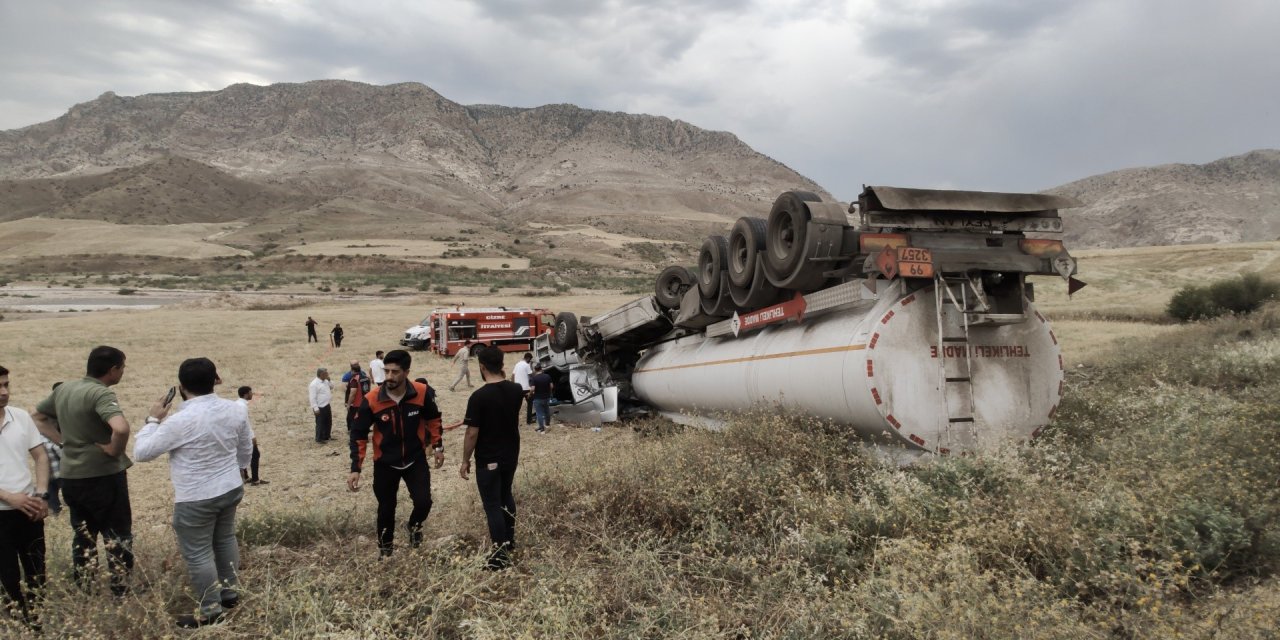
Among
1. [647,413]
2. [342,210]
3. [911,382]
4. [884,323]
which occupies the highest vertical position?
[342,210]

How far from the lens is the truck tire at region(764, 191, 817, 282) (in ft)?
23.7

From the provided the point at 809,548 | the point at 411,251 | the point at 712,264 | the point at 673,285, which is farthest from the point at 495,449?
the point at 411,251

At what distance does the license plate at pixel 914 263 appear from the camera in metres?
6.30

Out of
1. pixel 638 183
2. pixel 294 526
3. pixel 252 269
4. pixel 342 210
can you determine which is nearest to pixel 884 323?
pixel 294 526

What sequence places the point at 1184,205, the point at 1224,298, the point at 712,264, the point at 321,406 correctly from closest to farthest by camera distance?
the point at 712,264 < the point at 321,406 < the point at 1224,298 < the point at 1184,205

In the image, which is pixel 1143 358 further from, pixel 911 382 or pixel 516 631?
pixel 516 631

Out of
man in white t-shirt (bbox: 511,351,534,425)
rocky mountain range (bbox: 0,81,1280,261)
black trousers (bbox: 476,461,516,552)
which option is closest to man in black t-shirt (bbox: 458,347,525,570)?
black trousers (bbox: 476,461,516,552)

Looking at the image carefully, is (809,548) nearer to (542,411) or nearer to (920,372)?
(920,372)

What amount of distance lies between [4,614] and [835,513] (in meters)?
5.10

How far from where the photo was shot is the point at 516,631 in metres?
3.63

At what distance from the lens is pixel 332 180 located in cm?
14962

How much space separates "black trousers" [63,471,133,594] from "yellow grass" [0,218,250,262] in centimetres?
8400

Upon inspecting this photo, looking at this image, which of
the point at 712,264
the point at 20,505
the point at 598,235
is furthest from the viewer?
the point at 598,235

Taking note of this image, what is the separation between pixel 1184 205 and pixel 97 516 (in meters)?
141
